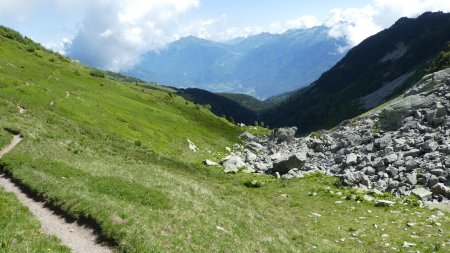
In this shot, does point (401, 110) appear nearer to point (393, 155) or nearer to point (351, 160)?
point (351, 160)

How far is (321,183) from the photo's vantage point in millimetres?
49094

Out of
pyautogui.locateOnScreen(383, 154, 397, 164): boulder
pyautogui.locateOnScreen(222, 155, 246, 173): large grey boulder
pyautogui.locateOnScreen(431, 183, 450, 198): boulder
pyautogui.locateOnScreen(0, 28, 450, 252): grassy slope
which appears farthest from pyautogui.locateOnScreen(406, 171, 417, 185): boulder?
pyautogui.locateOnScreen(222, 155, 246, 173): large grey boulder

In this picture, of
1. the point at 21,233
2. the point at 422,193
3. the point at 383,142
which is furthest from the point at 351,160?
the point at 21,233

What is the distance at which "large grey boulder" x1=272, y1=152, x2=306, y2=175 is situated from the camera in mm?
58094

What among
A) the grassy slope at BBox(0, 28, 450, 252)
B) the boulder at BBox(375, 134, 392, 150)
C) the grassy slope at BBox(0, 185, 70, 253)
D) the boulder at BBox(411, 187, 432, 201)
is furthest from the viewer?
the boulder at BBox(375, 134, 392, 150)

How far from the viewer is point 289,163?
58094mm

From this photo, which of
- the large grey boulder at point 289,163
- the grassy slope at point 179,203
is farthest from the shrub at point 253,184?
the large grey boulder at point 289,163

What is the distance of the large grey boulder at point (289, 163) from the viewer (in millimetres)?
58094

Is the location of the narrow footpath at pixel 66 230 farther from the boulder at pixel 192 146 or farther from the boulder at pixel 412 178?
the boulder at pixel 192 146

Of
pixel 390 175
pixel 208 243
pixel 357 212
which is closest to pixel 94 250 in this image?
pixel 208 243

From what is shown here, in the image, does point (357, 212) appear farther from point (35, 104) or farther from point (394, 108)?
point (35, 104)

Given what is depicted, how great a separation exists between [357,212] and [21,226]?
94.3 ft

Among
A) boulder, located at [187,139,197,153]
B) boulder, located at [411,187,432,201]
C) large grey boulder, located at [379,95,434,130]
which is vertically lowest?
boulder, located at [411,187,432,201]

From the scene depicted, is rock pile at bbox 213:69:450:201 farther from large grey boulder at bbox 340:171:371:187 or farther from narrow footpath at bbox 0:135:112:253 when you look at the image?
narrow footpath at bbox 0:135:112:253
